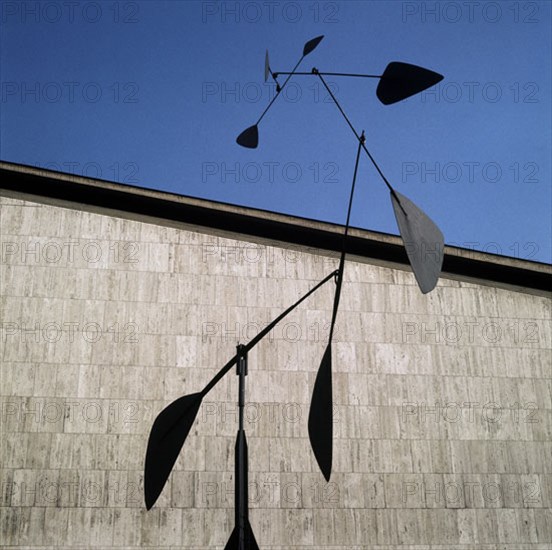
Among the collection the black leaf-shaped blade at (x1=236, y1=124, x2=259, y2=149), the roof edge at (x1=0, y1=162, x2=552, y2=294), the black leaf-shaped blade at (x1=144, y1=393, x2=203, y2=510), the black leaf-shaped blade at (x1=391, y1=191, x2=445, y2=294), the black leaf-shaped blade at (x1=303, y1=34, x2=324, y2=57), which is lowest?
the black leaf-shaped blade at (x1=144, y1=393, x2=203, y2=510)

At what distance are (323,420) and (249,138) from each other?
208 cm

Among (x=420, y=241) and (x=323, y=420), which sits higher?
(x=420, y=241)

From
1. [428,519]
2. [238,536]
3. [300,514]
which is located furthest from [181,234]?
[238,536]

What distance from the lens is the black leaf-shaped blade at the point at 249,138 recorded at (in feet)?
16.2

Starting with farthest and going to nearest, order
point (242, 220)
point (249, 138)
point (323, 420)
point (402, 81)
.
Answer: point (242, 220) → point (249, 138) → point (402, 81) → point (323, 420)

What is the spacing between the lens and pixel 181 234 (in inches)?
602

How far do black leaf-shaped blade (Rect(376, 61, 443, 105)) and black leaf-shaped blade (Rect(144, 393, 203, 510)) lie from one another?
2.14m

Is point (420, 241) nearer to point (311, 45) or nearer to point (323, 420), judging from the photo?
point (323, 420)

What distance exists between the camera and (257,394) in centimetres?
1418

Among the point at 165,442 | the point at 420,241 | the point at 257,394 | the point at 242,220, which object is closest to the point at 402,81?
the point at 420,241

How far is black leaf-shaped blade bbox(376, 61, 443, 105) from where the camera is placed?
4.29 metres

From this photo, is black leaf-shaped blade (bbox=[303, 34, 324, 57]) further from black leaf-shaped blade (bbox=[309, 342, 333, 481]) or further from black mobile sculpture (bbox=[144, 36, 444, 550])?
Answer: black leaf-shaped blade (bbox=[309, 342, 333, 481])

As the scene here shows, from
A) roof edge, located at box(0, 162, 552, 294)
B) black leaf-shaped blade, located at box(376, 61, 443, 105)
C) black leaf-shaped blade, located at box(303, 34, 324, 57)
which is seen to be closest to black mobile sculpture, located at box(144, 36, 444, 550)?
black leaf-shaped blade, located at box(376, 61, 443, 105)

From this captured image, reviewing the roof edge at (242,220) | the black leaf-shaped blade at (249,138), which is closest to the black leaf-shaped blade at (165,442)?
the black leaf-shaped blade at (249,138)
